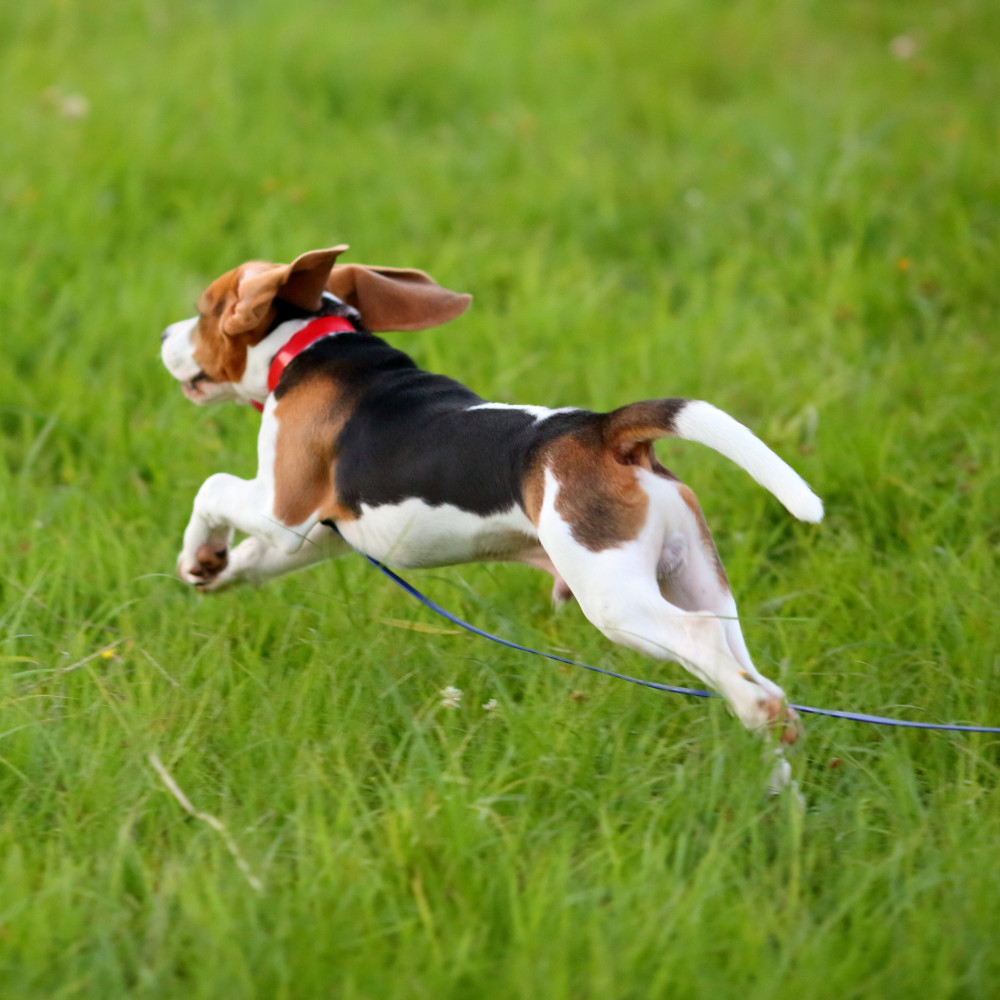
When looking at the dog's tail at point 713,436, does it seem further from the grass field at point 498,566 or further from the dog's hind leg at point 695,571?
the grass field at point 498,566

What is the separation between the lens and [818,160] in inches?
290

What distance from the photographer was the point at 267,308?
12.1ft

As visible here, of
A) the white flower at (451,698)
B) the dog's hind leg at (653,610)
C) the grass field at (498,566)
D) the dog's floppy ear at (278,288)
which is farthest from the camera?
the dog's floppy ear at (278,288)

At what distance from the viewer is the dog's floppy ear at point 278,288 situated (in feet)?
11.8

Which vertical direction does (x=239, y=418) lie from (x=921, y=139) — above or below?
below

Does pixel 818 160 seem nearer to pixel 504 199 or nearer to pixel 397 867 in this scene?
pixel 504 199

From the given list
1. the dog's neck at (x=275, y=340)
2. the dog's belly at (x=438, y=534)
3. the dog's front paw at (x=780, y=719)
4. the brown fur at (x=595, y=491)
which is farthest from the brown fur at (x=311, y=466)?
the dog's front paw at (x=780, y=719)

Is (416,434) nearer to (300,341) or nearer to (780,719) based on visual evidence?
(300,341)

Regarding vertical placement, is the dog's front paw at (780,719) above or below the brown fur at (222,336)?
below

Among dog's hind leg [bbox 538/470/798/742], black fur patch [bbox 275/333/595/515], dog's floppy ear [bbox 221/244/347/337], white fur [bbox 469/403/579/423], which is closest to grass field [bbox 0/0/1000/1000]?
dog's hind leg [bbox 538/470/798/742]

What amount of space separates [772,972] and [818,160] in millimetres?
5783

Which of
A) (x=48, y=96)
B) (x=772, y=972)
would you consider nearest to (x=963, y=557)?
(x=772, y=972)

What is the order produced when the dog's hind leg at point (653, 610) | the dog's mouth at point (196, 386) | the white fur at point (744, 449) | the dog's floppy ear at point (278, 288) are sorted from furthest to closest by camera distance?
the dog's mouth at point (196, 386), the dog's floppy ear at point (278, 288), the dog's hind leg at point (653, 610), the white fur at point (744, 449)

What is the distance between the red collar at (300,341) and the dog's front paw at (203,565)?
53 cm
